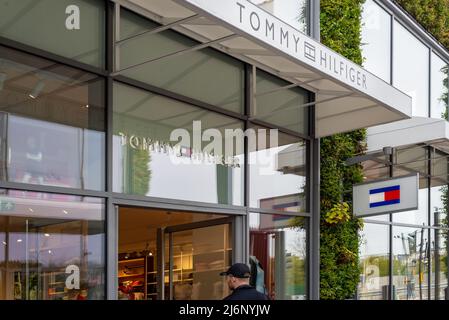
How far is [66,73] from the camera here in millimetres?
6227

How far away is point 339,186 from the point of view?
1026 cm

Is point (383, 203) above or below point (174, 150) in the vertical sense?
below

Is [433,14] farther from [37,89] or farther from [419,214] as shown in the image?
[37,89]

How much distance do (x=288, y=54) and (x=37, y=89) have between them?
2263 mm

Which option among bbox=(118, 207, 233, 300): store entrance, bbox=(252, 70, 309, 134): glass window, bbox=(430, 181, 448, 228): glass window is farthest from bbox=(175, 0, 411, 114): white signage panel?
bbox=(430, 181, 448, 228): glass window

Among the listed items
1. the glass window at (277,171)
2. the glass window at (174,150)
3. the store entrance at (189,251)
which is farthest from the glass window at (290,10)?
the store entrance at (189,251)

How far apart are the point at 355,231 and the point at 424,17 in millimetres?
5542

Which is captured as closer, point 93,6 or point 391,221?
point 93,6

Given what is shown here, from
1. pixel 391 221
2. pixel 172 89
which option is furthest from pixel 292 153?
pixel 391 221

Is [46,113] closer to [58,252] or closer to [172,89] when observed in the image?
[58,252]

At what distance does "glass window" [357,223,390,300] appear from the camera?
11.0 m

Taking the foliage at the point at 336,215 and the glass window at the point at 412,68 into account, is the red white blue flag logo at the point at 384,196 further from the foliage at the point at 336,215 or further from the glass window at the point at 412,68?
the glass window at the point at 412,68

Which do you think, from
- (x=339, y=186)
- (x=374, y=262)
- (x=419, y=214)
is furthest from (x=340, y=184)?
(x=419, y=214)

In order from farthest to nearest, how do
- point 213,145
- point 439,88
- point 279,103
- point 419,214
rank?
point 439,88, point 419,214, point 279,103, point 213,145
